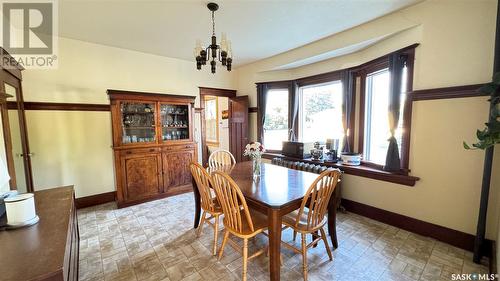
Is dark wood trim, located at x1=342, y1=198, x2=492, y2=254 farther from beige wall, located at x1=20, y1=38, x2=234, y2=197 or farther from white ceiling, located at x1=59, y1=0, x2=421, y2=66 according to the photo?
beige wall, located at x1=20, y1=38, x2=234, y2=197

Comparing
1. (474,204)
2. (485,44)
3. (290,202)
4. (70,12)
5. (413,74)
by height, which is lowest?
(474,204)

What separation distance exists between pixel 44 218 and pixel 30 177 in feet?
7.20

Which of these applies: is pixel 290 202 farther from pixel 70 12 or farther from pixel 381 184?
pixel 70 12

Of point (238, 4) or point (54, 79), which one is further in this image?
point (54, 79)

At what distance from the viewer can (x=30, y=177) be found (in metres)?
2.77

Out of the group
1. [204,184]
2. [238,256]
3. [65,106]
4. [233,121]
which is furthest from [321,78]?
[65,106]

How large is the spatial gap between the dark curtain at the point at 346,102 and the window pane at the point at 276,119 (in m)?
1.27

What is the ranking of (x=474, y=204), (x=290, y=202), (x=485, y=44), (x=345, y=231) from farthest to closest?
(x=345, y=231), (x=474, y=204), (x=485, y=44), (x=290, y=202)

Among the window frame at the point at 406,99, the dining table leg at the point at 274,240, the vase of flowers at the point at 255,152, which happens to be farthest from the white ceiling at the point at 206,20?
the dining table leg at the point at 274,240

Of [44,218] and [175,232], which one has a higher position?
[44,218]

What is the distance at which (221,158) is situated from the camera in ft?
10.7

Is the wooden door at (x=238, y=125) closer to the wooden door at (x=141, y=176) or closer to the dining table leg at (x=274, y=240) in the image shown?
the wooden door at (x=141, y=176)

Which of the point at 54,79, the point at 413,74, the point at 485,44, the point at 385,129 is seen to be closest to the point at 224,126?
the point at 54,79

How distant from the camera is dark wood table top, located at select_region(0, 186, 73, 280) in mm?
855
